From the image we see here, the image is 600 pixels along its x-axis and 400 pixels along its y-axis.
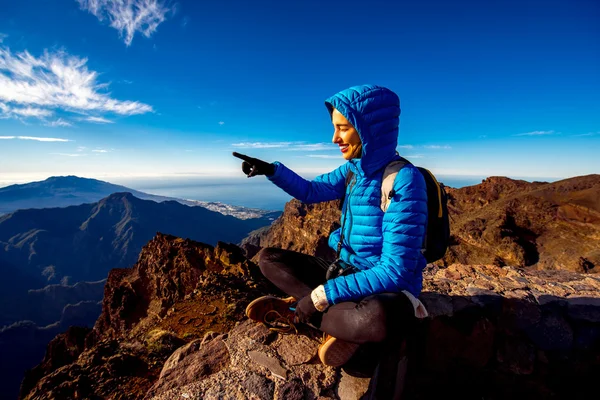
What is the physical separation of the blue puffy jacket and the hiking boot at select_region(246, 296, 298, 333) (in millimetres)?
1085

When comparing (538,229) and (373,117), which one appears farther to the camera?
(538,229)

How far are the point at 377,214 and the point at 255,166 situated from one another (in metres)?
1.78

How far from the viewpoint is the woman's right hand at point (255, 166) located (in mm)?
3850

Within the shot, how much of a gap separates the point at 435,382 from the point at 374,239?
296cm

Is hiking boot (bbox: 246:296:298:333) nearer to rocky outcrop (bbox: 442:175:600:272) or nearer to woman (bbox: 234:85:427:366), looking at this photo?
woman (bbox: 234:85:427:366)

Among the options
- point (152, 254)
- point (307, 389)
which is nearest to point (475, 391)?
point (307, 389)

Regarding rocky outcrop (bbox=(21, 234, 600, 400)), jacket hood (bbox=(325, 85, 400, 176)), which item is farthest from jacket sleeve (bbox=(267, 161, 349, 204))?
rocky outcrop (bbox=(21, 234, 600, 400))

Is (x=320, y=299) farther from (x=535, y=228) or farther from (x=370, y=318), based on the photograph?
(x=535, y=228)

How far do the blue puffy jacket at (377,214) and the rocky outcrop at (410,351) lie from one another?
874mm

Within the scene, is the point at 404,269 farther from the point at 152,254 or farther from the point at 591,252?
the point at 591,252

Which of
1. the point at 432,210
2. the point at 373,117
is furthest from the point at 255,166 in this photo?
the point at 432,210

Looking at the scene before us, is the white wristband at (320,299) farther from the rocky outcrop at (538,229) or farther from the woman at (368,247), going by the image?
the rocky outcrop at (538,229)

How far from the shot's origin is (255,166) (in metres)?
3.87

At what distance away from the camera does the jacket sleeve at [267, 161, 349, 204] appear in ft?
13.2
